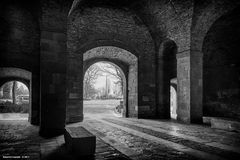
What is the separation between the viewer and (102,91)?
140 ft

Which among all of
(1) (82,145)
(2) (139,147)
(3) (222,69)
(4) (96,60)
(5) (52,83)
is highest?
(4) (96,60)

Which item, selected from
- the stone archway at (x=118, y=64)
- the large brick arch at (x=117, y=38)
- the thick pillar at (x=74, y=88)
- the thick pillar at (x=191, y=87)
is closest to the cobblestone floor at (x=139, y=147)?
the thick pillar at (x=191, y=87)

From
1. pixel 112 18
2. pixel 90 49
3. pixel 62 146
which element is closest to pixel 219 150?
pixel 62 146

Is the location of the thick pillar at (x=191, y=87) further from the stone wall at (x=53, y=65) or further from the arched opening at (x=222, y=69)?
the stone wall at (x=53, y=65)

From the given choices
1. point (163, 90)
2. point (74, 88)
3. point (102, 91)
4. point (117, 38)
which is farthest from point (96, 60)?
point (102, 91)

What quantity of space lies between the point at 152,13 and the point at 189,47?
94.6 inches

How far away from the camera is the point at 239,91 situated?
8547 millimetres

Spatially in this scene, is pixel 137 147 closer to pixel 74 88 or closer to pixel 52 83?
pixel 52 83

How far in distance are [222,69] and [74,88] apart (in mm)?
7219

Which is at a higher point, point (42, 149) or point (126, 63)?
point (126, 63)

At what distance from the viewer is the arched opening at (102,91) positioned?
37.4 ft

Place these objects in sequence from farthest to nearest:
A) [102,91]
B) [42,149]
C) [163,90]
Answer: [102,91] < [163,90] < [42,149]

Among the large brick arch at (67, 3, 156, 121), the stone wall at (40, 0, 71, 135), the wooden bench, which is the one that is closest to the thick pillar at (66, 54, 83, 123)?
the large brick arch at (67, 3, 156, 121)

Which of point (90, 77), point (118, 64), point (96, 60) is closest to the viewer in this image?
point (96, 60)
